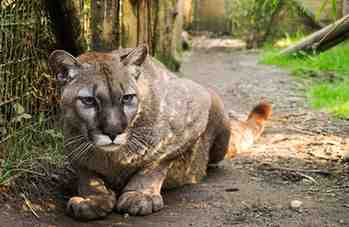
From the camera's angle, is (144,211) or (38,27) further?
(38,27)

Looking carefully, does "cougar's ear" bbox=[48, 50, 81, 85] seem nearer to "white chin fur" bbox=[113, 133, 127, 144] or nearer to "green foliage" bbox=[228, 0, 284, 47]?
"white chin fur" bbox=[113, 133, 127, 144]

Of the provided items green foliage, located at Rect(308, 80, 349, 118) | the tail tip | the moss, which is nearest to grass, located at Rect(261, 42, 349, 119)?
green foliage, located at Rect(308, 80, 349, 118)

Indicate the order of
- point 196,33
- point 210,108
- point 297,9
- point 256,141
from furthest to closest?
point 196,33
point 297,9
point 256,141
point 210,108

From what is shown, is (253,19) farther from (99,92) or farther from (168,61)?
(99,92)

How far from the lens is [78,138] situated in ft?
12.4

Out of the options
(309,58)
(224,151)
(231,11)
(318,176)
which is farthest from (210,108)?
(231,11)

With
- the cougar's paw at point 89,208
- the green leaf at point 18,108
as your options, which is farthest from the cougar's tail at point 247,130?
the cougar's paw at point 89,208

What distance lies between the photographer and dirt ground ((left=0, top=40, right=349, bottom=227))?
12.4ft

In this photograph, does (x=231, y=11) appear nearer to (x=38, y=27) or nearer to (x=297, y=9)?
(x=297, y=9)

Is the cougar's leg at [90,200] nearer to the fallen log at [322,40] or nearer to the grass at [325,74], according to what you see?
the grass at [325,74]

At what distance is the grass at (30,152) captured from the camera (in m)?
4.10

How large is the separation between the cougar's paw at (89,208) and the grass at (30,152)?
0.47 metres

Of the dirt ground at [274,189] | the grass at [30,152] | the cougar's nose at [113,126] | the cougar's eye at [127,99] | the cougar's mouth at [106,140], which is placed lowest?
the dirt ground at [274,189]

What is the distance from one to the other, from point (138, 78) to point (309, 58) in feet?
22.7
